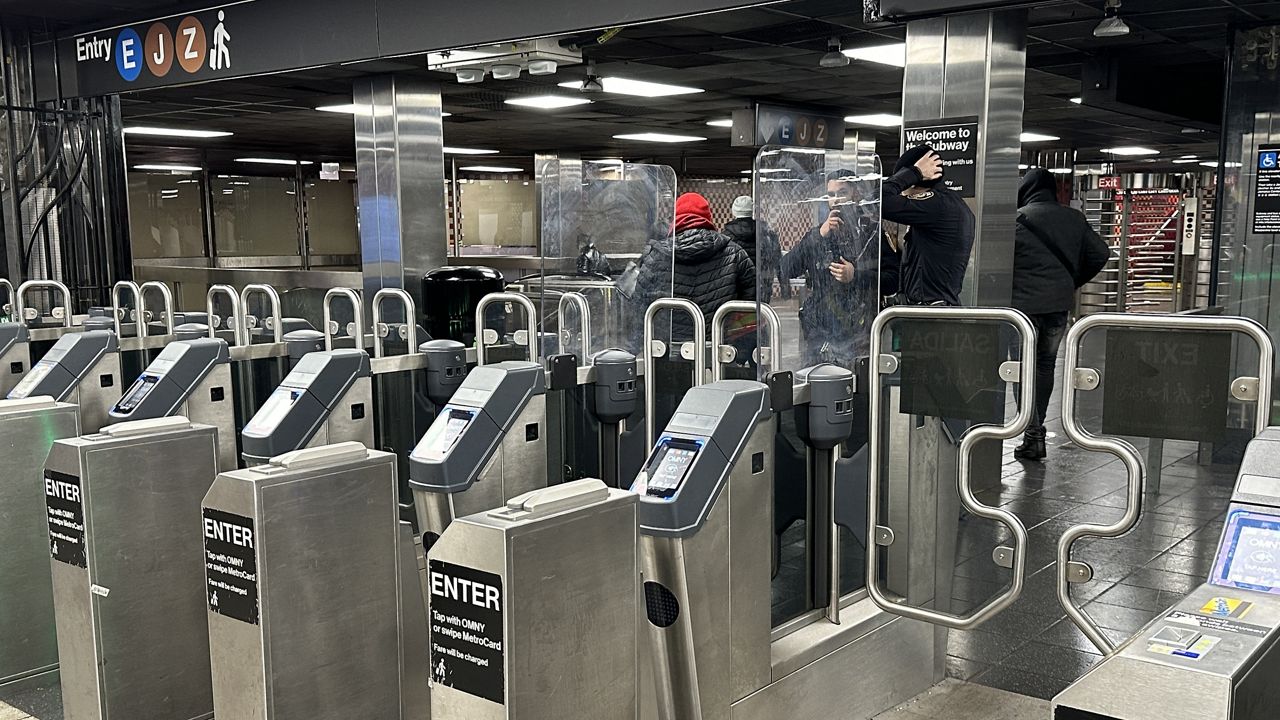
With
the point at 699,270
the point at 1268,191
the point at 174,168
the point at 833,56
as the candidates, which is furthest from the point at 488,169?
the point at 1268,191

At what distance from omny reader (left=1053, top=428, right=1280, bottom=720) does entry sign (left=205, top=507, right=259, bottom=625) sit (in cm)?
162

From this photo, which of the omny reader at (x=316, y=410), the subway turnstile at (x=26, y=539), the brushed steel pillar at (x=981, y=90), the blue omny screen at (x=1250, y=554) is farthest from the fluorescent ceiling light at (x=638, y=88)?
the blue omny screen at (x=1250, y=554)

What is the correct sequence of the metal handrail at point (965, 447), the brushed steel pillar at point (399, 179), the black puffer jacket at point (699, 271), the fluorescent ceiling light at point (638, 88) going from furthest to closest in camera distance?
1. the fluorescent ceiling light at point (638, 88)
2. the brushed steel pillar at point (399, 179)
3. the black puffer jacket at point (699, 271)
4. the metal handrail at point (965, 447)

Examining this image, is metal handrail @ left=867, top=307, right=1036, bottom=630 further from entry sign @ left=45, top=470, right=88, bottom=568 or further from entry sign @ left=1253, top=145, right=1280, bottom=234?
entry sign @ left=1253, top=145, right=1280, bottom=234

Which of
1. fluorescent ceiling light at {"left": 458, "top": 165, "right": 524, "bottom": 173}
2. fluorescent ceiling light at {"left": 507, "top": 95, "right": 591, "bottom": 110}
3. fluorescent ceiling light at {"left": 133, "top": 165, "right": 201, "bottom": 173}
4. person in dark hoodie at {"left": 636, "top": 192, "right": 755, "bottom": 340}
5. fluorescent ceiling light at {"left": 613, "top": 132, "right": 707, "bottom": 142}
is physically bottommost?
person in dark hoodie at {"left": 636, "top": 192, "right": 755, "bottom": 340}

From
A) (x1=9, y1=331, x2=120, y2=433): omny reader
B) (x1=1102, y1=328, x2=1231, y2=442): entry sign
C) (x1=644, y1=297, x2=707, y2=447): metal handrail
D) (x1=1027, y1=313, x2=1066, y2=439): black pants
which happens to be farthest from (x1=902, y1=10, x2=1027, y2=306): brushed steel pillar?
(x1=9, y1=331, x2=120, y2=433): omny reader

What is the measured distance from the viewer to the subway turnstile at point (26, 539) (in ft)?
10.4

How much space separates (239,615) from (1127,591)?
3157 mm

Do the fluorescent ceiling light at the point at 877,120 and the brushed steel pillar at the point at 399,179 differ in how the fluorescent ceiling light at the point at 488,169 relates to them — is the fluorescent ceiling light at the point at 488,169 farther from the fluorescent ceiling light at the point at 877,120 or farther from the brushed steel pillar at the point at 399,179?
the brushed steel pillar at the point at 399,179

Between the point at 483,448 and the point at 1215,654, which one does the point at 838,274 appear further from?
the point at 1215,654

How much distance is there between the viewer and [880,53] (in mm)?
5691

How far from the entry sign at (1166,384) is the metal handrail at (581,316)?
5.34 ft

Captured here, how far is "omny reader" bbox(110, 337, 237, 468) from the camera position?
356 cm

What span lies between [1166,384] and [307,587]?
1917 millimetres
